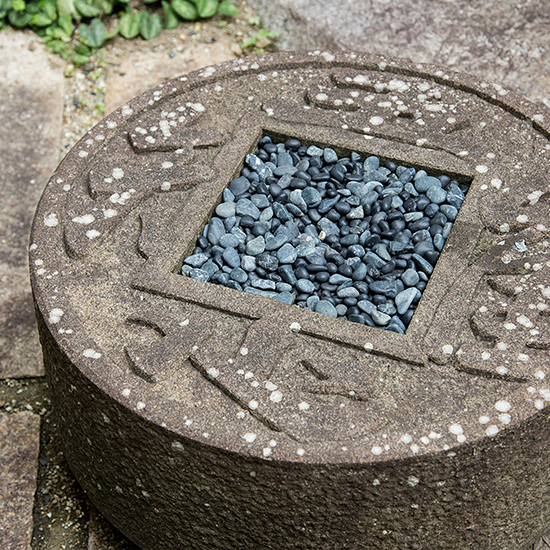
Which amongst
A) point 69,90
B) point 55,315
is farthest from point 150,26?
point 55,315

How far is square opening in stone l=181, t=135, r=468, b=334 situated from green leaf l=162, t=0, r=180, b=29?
4.98 ft

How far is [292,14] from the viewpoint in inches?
119

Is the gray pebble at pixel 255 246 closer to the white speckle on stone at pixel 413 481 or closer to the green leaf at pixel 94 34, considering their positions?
the white speckle on stone at pixel 413 481

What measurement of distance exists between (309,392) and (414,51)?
1.79 meters

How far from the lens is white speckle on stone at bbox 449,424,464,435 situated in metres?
1.30

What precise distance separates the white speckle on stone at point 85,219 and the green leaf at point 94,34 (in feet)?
5.39

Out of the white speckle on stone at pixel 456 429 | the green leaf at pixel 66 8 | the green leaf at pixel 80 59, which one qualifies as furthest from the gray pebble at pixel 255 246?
the green leaf at pixel 66 8

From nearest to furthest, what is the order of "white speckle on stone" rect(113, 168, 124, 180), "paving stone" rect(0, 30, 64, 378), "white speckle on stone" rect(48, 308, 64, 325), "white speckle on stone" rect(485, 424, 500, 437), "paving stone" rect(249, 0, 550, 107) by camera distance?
"white speckle on stone" rect(485, 424, 500, 437) < "white speckle on stone" rect(48, 308, 64, 325) < "white speckle on stone" rect(113, 168, 124, 180) < "paving stone" rect(0, 30, 64, 378) < "paving stone" rect(249, 0, 550, 107)

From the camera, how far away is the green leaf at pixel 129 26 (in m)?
3.14

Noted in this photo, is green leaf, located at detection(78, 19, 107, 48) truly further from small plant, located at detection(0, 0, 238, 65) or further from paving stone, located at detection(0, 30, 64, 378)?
paving stone, located at detection(0, 30, 64, 378)

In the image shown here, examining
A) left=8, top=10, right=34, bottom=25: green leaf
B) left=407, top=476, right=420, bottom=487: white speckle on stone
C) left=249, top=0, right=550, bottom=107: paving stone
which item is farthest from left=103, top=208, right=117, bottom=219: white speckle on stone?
left=8, top=10, right=34, bottom=25: green leaf

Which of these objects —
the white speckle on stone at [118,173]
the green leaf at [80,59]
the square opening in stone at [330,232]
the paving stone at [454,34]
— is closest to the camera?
the square opening in stone at [330,232]

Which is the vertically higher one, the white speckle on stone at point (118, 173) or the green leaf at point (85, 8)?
the white speckle on stone at point (118, 173)

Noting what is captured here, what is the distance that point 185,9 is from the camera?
319 cm
